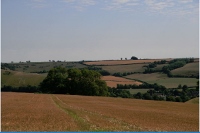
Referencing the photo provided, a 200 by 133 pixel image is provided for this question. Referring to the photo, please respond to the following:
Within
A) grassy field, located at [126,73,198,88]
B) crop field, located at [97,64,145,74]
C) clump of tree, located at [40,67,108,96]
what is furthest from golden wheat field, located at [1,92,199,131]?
crop field, located at [97,64,145,74]

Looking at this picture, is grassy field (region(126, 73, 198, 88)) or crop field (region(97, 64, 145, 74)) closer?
grassy field (region(126, 73, 198, 88))

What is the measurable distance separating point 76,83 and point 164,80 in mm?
57167

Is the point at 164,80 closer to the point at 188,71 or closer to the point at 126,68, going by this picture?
the point at 188,71

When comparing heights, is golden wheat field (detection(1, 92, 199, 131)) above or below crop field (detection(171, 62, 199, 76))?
below

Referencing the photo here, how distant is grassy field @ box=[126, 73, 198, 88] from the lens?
12175 cm

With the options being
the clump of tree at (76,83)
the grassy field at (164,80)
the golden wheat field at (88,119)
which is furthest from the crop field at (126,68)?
the golden wheat field at (88,119)

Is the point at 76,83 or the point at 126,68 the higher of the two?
the point at 126,68

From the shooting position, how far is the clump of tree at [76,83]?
90.6m

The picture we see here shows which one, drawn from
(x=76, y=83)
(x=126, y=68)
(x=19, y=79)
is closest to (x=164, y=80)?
(x=126, y=68)

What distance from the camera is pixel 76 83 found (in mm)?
91250

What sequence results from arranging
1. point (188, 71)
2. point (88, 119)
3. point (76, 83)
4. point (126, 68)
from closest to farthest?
point (88, 119) → point (76, 83) → point (188, 71) → point (126, 68)

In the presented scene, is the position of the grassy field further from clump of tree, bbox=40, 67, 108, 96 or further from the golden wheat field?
the golden wheat field

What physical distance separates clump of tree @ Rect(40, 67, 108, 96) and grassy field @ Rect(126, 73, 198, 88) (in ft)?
130

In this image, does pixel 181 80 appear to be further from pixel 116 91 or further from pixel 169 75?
pixel 116 91
